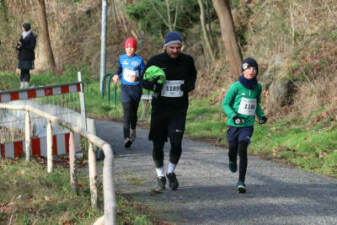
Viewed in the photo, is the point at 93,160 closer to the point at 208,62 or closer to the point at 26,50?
the point at 26,50

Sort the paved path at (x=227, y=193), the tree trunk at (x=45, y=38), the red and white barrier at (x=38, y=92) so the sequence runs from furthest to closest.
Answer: the tree trunk at (x=45, y=38), the red and white barrier at (x=38, y=92), the paved path at (x=227, y=193)

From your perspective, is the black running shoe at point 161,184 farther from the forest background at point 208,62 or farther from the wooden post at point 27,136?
the wooden post at point 27,136

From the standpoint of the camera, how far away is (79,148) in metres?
10.5

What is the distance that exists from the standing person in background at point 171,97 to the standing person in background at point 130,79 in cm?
347

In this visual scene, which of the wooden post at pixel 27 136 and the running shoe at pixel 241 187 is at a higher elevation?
the wooden post at pixel 27 136

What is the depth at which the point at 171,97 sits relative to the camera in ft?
25.5

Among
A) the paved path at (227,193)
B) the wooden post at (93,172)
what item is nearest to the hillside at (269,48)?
the paved path at (227,193)

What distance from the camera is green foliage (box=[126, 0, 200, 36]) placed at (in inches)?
995

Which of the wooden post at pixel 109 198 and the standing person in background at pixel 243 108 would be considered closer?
the wooden post at pixel 109 198

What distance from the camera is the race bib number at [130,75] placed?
11383 mm

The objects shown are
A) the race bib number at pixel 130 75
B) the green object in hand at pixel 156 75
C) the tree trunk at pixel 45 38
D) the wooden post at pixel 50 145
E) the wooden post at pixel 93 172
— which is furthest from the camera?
the tree trunk at pixel 45 38

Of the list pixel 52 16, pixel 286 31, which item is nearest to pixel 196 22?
pixel 286 31

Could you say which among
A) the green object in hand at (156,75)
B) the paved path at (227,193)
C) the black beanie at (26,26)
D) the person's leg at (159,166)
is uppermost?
the black beanie at (26,26)

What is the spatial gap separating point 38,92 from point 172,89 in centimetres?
272
